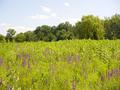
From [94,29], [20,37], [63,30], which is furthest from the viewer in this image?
[20,37]

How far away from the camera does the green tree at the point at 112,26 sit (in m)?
60.1

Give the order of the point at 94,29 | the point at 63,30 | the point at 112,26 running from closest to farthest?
the point at 94,29 < the point at 112,26 < the point at 63,30

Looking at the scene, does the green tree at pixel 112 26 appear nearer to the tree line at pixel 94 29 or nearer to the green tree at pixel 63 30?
the tree line at pixel 94 29

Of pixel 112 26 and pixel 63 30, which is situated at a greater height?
pixel 112 26


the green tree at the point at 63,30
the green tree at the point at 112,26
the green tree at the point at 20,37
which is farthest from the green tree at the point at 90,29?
the green tree at the point at 20,37

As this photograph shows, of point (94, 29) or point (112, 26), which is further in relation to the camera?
point (112, 26)

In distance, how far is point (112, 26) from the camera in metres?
62.9

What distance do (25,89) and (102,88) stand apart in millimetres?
1496

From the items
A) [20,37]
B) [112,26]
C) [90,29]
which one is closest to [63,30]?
[20,37]

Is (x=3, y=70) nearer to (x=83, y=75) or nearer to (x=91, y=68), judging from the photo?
(x=83, y=75)

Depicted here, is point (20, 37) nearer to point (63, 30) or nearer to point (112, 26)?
point (63, 30)

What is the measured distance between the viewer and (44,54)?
7680mm

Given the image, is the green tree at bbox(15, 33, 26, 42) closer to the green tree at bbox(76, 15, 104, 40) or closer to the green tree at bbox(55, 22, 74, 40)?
the green tree at bbox(55, 22, 74, 40)

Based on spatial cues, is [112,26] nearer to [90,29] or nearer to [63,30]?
[90,29]
